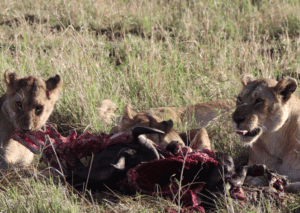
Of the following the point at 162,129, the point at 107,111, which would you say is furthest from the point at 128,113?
the point at 107,111

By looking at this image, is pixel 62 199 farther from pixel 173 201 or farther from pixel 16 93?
pixel 16 93

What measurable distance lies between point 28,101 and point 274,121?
Answer: 1.82 metres

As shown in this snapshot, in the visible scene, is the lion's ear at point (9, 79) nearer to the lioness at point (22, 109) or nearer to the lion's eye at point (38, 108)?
the lioness at point (22, 109)

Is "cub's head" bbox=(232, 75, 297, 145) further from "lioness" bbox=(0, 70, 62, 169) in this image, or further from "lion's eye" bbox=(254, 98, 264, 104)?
"lioness" bbox=(0, 70, 62, 169)

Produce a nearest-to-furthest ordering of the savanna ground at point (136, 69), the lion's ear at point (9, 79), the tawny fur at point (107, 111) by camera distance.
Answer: the savanna ground at point (136, 69) < the lion's ear at point (9, 79) < the tawny fur at point (107, 111)

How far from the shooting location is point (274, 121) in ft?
10.1

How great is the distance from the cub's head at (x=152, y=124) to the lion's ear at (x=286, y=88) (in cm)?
84

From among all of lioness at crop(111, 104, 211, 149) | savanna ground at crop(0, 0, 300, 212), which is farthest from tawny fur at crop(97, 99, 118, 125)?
lioness at crop(111, 104, 211, 149)

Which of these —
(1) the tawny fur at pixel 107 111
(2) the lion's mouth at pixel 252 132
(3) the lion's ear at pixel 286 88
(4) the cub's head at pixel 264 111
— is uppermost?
(3) the lion's ear at pixel 286 88

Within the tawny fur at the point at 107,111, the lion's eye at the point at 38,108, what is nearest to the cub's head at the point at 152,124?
the tawny fur at the point at 107,111

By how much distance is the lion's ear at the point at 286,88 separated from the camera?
305cm

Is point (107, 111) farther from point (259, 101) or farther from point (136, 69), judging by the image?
point (259, 101)

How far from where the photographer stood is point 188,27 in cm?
639

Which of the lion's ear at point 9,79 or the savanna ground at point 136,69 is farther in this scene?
the lion's ear at point 9,79
